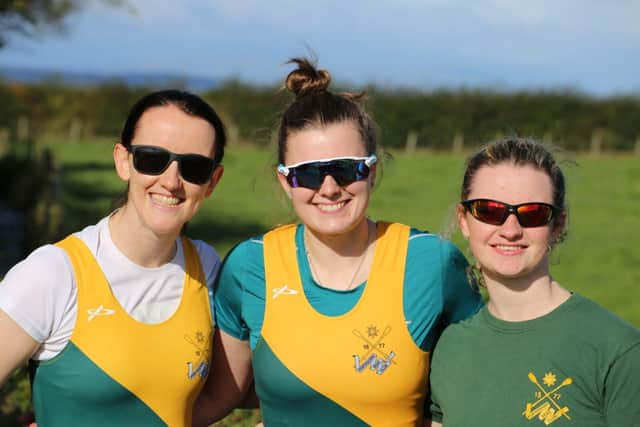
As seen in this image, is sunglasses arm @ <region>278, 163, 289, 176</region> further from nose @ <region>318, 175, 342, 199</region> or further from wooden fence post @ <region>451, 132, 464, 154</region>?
wooden fence post @ <region>451, 132, 464, 154</region>

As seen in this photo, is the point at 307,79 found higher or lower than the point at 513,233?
higher

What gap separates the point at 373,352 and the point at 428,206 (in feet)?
59.0

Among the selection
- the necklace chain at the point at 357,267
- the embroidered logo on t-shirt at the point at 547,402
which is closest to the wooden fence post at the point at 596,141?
the necklace chain at the point at 357,267

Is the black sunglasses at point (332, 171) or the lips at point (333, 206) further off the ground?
the black sunglasses at point (332, 171)

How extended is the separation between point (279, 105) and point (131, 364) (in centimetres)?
142

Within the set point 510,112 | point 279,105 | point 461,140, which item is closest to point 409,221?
point 279,105

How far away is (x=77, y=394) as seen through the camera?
126 inches

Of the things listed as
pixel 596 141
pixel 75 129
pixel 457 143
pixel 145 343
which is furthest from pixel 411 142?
pixel 145 343

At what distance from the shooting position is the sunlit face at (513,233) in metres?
3.01

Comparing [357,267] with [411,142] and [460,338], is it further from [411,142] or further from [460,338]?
[411,142]

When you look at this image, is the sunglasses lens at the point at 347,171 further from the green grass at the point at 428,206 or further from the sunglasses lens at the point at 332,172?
the green grass at the point at 428,206

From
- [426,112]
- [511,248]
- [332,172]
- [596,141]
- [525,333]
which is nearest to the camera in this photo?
[525,333]

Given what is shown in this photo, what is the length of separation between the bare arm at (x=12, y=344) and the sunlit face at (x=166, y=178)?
0.62 meters

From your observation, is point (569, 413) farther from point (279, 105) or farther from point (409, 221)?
point (409, 221)
